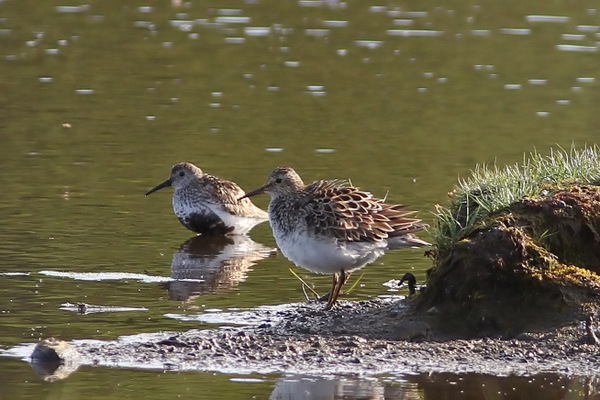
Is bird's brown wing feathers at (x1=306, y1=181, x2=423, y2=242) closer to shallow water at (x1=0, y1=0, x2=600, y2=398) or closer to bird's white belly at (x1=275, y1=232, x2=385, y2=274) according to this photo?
bird's white belly at (x1=275, y1=232, x2=385, y2=274)

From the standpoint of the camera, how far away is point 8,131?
1889 cm

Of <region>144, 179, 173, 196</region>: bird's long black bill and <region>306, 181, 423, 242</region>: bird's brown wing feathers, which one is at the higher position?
<region>306, 181, 423, 242</region>: bird's brown wing feathers

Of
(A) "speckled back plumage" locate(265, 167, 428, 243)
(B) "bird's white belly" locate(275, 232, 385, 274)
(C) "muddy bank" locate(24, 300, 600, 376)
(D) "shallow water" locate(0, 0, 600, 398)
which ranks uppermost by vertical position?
(A) "speckled back plumage" locate(265, 167, 428, 243)

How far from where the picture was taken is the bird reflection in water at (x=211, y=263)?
12148 mm

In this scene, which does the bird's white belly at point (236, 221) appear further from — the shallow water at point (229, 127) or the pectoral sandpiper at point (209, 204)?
the shallow water at point (229, 127)

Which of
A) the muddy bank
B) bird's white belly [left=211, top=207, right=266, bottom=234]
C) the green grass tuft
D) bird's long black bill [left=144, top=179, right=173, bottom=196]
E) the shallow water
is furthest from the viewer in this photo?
A: bird's long black bill [left=144, top=179, right=173, bottom=196]

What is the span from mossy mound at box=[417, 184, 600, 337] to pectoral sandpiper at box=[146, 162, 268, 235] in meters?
5.70

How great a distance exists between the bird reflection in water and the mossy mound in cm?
286

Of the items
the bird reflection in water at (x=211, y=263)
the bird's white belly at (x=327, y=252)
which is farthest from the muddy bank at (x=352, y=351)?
the bird reflection in water at (x=211, y=263)

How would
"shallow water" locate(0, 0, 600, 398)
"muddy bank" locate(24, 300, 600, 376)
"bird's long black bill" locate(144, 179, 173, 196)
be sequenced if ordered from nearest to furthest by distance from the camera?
"muddy bank" locate(24, 300, 600, 376) < "shallow water" locate(0, 0, 600, 398) < "bird's long black bill" locate(144, 179, 173, 196)

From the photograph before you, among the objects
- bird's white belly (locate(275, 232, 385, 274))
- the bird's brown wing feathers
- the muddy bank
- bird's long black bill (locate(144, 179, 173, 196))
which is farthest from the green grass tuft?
bird's long black bill (locate(144, 179, 173, 196))

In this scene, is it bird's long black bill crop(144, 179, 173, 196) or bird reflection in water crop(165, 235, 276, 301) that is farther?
bird's long black bill crop(144, 179, 173, 196)

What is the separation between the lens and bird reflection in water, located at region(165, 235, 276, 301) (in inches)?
478

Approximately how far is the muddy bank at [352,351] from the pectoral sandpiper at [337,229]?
0.62m
